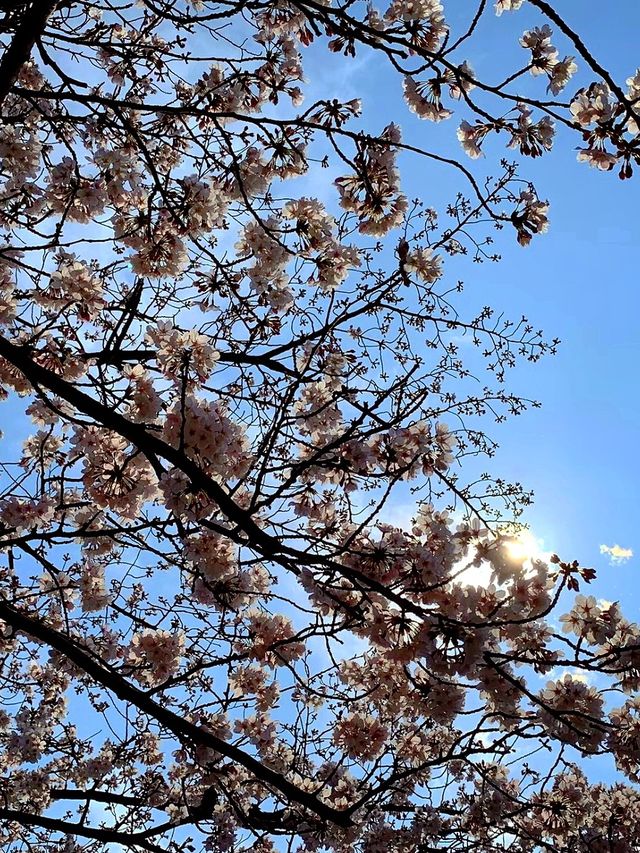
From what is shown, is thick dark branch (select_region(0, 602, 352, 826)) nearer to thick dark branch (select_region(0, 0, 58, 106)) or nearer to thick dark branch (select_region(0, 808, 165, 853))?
thick dark branch (select_region(0, 808, 165, 853))

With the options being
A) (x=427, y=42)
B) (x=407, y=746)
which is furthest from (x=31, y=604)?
(x=427, y=42)

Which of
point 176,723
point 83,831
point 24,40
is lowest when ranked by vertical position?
point 83,831

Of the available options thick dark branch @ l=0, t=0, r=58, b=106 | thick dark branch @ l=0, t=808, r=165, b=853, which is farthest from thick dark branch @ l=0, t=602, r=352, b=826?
thick dark branch @ l=0, t=0, r=58, b=106

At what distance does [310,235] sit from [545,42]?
196 cm

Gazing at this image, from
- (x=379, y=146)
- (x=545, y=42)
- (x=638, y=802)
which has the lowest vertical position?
(x=638, y=802)

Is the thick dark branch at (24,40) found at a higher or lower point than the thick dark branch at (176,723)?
higher

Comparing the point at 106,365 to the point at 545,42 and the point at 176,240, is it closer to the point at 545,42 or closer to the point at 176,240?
the point at 176,240

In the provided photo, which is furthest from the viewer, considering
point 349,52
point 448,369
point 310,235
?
point 448,369

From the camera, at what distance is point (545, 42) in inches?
164

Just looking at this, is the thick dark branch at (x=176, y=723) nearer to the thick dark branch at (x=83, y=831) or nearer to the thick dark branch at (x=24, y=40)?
the thick dark branch at (x=83, y=831)

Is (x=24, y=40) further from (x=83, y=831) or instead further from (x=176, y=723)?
(x=83, y=831)

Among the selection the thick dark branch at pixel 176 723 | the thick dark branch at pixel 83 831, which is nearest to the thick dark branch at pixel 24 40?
the thick dark branch at pixel 176 723

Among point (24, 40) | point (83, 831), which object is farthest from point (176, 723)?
point (24, 40)

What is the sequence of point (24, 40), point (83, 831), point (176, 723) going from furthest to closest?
point (83, 831) < point (176, 723) < point (24, 40)
